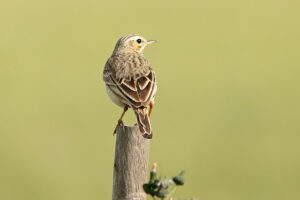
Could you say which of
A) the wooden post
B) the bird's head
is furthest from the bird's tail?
the bird's head

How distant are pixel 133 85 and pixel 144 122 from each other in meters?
0.96

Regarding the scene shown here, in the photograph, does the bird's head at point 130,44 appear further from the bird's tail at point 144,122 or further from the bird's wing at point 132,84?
the bird's tail at point 144,122

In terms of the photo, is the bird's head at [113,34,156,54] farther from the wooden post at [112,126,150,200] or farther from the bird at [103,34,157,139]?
the wooden post at [112,126,150,200]

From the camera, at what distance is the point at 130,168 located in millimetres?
4969

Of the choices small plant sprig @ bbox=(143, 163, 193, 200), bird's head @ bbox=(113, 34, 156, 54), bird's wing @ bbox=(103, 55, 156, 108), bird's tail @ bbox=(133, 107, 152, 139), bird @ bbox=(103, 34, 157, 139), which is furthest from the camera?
bird's head @ bbox=(113, 34, 156, 54)

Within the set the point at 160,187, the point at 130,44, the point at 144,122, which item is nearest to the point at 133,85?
the point at 144,122

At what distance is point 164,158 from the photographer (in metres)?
13.5

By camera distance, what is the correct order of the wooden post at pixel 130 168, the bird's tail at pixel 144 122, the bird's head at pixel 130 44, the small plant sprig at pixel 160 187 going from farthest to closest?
the bird's head at pixel 130 44 < the bird's tail at pixel 144 122 < the wooden post at pixel 130 168 < the small plant sprig at pixel 160 187

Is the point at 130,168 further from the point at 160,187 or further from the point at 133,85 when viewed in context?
the point at 133,85

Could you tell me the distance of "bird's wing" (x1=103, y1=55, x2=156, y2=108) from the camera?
6.42m

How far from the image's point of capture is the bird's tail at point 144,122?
5315 millimetres

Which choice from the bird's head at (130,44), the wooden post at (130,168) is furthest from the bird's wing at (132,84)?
the bird's head at (130,44)

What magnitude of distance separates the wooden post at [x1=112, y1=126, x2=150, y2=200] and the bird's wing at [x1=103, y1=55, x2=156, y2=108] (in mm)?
1226
